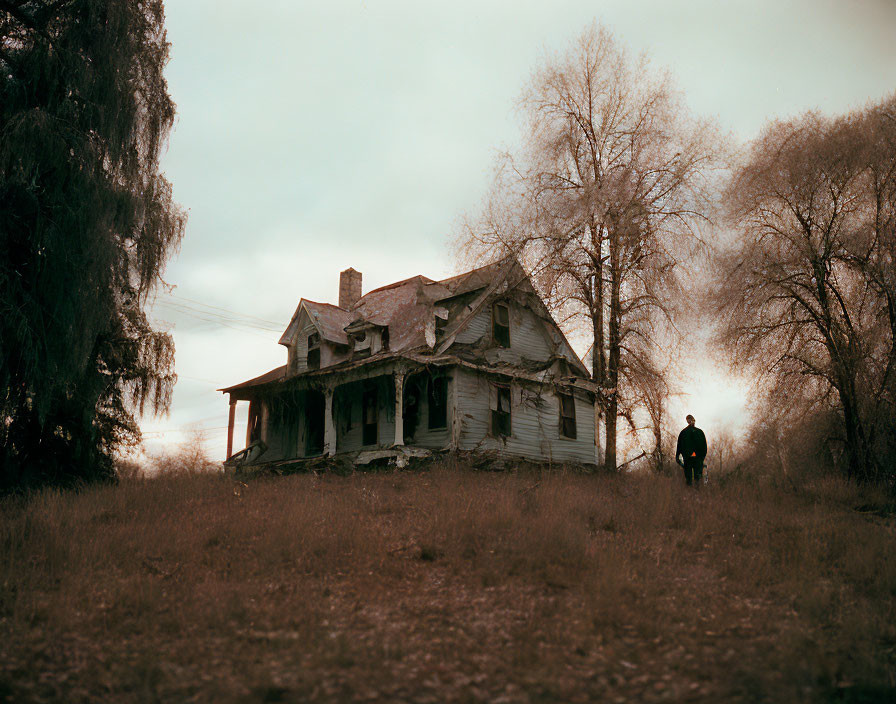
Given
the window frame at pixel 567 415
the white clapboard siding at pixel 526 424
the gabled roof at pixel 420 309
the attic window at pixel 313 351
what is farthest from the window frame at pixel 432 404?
the window frame at pixel 567 415

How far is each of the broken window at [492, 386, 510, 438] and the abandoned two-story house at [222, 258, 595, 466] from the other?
0.12 feet

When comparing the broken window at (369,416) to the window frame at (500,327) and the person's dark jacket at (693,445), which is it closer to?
the window frame at (500,327)

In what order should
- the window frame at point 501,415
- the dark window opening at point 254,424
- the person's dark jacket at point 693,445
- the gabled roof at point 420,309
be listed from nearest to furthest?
the person's dark jacket at point 693,445
the gabled roof at point 420,309
the window frame at point 501,415
the dark window opening at point 254,424

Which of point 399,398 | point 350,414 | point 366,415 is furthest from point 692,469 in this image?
point 350,414

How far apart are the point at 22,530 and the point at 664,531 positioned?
10416mm

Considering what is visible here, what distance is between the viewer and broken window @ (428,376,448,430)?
2223 centimetres

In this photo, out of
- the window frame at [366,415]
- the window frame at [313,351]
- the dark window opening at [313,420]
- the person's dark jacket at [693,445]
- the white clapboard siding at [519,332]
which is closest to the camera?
the person's dark jacket at [693,445]

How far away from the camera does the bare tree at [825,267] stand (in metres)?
19.3

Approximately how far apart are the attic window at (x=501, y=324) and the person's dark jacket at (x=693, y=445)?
917 centimetres

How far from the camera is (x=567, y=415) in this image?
2556 cm

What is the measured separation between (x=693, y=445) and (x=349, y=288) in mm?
16718

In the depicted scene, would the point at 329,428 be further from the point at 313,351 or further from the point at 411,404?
the point at 313,351

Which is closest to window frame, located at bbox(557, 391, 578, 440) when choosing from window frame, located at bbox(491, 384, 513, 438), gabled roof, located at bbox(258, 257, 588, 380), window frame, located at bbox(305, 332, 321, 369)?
gabled roof, located at bbox(258, 257, 588, 380)

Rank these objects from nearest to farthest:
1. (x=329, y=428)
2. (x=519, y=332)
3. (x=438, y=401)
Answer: (x=438, y=401)
(x=329, y=428)
(x=519, y=332)
